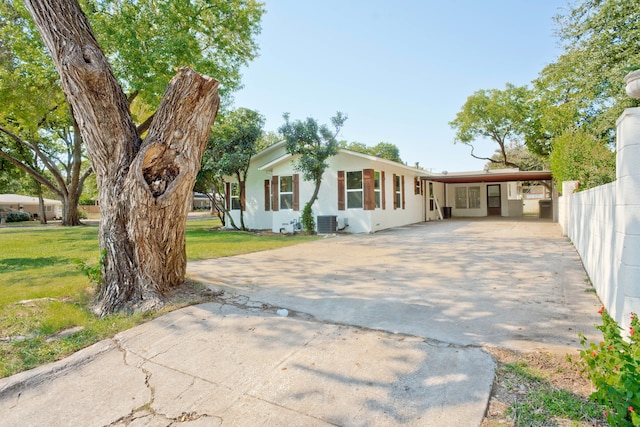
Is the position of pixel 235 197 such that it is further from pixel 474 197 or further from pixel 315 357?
pixel 315 357

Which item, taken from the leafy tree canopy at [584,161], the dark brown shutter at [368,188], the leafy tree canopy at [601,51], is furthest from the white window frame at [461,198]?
the dark brown shutter at [368,188]

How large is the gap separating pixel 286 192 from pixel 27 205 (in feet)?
132

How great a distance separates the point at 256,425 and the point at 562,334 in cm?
284

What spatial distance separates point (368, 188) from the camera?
529 inches

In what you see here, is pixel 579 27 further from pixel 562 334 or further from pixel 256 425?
pixel 256 425

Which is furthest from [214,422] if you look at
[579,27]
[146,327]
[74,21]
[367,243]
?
[579,27]

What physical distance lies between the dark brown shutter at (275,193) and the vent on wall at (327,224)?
8.14ft

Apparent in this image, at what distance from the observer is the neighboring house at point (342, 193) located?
13.6 m

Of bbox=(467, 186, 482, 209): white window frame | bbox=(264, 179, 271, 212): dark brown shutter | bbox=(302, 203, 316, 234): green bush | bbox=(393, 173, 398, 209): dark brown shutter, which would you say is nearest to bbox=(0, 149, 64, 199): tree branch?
bbox=(264, 179, 271, 212): dark brown shutter

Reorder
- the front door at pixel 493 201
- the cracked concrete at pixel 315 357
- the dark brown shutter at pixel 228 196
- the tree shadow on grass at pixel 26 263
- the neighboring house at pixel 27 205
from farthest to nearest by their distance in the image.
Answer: the neighboring house at pixel 27 205, the front door at pixel 493 201, the dark brown shutter at pixel 228 196, the tree shadow on grass at pixel 26 263, the cracked concrete at pixel 315 357

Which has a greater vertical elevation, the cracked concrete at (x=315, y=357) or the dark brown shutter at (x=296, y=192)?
the dark brown shutter at (x=296, y=192)

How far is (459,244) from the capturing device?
9.65 meters

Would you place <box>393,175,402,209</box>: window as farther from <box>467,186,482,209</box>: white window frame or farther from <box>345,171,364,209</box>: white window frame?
<box>467,186,482,209</box>: white window frame

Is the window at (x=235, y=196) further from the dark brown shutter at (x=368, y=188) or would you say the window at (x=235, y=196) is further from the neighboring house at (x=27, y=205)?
the neighboring house at (x=27, y=205)
